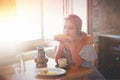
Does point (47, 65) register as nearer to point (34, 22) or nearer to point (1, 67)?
point (1, 67)

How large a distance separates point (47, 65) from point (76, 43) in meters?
0.35

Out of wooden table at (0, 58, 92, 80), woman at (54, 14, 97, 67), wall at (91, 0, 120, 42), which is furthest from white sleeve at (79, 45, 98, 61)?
wall at (91, 0, 120, 42)

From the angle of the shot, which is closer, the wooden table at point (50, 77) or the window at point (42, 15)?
the wooden table at point (50, 77)

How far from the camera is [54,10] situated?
346 centimetres

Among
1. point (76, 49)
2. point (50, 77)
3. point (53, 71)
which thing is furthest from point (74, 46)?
point (50, 77)

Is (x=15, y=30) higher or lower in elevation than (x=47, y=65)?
higher

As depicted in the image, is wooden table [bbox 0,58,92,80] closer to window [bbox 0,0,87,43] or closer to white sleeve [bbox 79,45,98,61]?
white sleeve [bbox 79,45,98,61]

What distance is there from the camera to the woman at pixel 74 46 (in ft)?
7.69

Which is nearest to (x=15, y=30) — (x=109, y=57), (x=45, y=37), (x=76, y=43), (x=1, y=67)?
(x=1, y=67)

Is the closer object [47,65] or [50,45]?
[47,65]

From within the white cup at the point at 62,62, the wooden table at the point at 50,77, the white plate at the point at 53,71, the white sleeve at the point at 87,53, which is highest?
the white sleeve at the point at 87,53

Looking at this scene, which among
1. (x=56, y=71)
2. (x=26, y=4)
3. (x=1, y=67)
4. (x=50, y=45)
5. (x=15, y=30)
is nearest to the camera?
(x=56, y=71)

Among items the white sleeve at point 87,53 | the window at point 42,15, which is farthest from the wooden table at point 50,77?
the window at point 42,15

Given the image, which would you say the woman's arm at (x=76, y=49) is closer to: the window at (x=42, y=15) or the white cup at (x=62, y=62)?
the white cup at (x=62, y=62)
